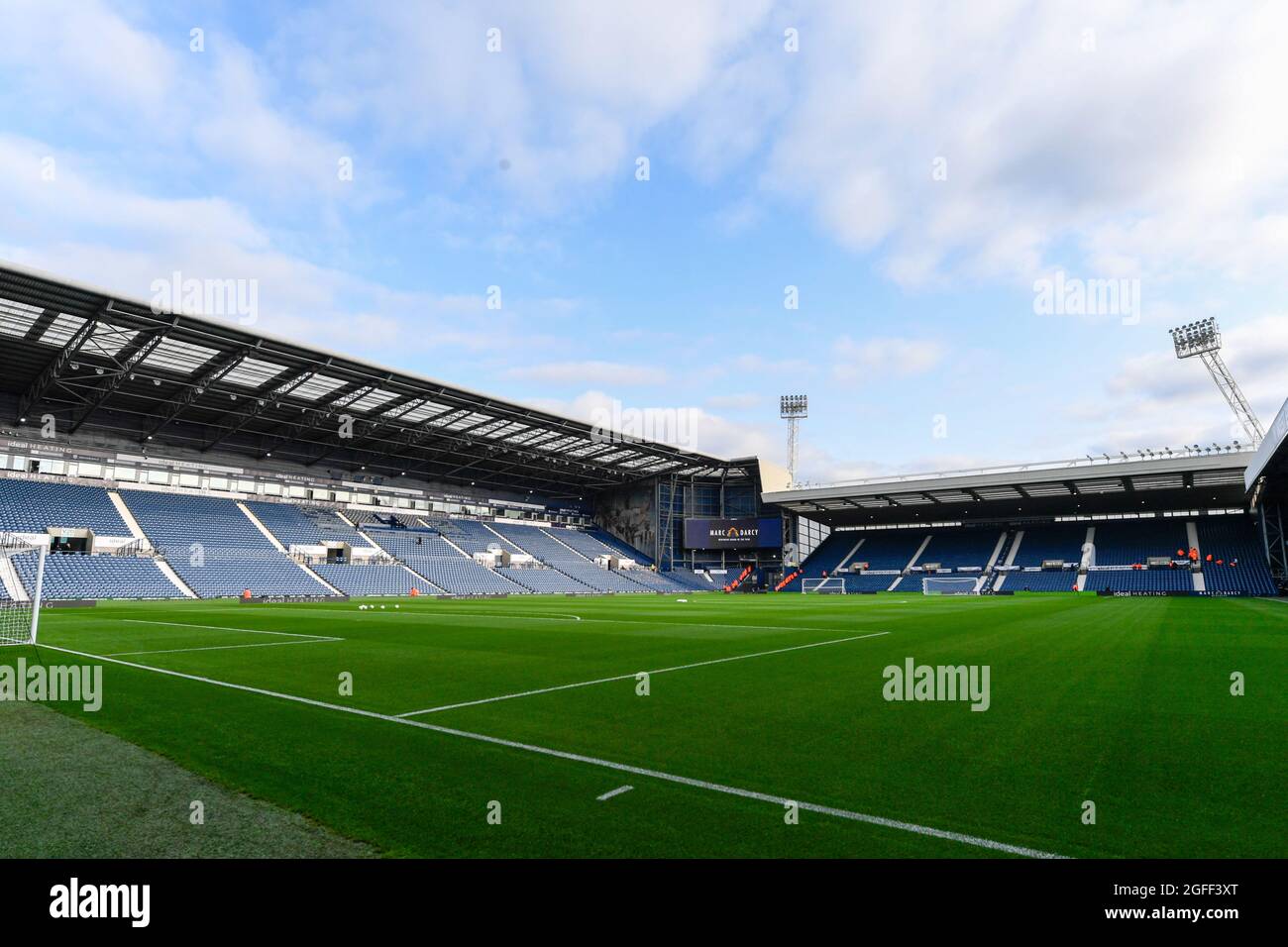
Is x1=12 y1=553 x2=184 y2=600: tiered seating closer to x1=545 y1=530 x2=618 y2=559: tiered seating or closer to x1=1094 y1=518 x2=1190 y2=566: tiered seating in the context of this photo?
x1=545 y1=530 x2=618 y2=559: tiered seating

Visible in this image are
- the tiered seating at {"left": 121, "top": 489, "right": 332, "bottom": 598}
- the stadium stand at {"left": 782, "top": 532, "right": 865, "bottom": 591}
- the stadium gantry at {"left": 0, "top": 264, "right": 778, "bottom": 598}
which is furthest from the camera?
the stadium stand at {"left": 782, "top": 532, "right": 865, "bottom": 591}

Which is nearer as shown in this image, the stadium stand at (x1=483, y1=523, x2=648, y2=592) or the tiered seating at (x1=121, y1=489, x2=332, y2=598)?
the tiered seating at (x1=121, y1=489, x2=332, y2=598)

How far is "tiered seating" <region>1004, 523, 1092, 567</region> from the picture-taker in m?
61.9

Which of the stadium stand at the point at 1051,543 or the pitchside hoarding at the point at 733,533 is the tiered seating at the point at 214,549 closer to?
the pitchside hoarding at the point at 733,533

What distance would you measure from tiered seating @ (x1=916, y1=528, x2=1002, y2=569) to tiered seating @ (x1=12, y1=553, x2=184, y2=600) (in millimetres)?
63593

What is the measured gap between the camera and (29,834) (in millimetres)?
3980

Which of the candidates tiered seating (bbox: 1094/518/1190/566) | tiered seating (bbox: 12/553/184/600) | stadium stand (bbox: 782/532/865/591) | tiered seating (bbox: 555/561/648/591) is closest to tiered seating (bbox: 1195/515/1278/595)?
tiered seating (bbox: 1094/518/1190/566)

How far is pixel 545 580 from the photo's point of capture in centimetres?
5834

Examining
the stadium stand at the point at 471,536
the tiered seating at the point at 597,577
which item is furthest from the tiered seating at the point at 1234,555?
the stadium stand at the point at 471,536

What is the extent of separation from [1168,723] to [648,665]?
7356 mm

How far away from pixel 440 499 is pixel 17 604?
45.9 metres

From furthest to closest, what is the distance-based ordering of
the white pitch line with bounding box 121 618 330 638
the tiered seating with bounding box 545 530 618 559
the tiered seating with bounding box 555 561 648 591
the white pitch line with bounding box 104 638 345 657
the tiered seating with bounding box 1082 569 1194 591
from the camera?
the tiered seating with bounding box 545 530 618 559 < the tiered seating with bounding box 555 561 648 591 < the tiered seating with bounding box 1082 569 1194 591 < the white pitch line with bounding box 121 618 330 638 < the white pitch line with bounding box 104 638 345 657
